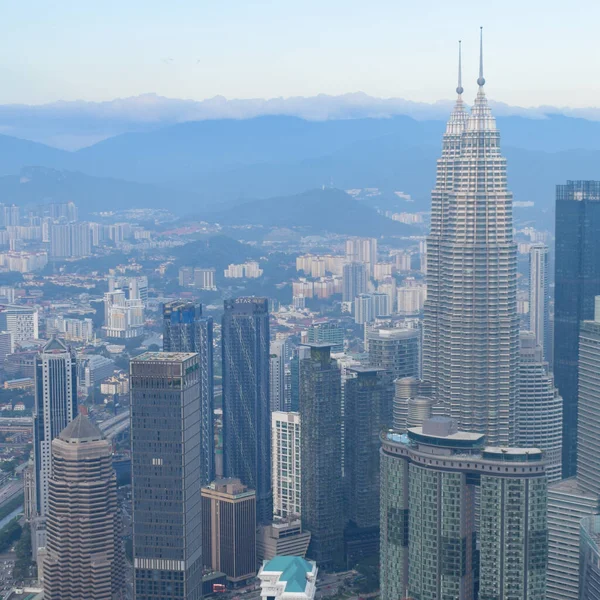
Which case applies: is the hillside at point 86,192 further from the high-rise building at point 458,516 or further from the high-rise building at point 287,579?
the high-rise building at point 458,516

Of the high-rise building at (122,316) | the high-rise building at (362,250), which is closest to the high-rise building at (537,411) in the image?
the high-rise building at (122,316)

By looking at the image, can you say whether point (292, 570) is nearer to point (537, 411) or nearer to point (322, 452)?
point (322, 452)

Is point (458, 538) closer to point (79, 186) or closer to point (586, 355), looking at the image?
point (586, 355)

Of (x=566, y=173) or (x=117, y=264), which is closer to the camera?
(x=566, y=173)

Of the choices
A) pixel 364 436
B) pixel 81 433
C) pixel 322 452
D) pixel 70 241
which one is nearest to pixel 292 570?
pixel 81 433

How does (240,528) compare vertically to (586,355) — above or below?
below

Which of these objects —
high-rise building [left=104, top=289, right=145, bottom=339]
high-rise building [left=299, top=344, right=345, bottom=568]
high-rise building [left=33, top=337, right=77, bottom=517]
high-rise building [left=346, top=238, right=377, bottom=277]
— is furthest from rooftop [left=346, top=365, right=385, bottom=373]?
high-rise building [left=346, top=238, right=377, bottom=277]

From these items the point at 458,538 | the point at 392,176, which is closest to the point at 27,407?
the point at 458,538

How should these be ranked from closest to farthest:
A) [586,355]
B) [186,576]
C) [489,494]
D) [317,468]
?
[489,494] < [186,576] < [586,355] < [317,468]

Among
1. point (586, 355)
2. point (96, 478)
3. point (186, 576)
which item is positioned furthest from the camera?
point (586, 355)
